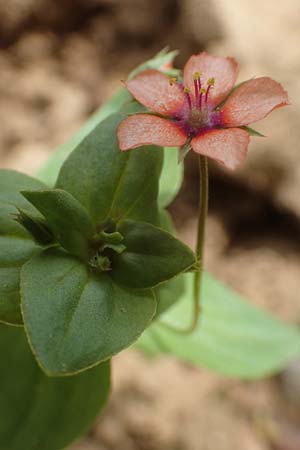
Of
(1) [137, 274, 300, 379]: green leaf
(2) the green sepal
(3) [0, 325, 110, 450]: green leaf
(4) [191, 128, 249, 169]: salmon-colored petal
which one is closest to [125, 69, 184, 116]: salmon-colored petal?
(4) [191, 128, 249, 169]: salmon-colored petal

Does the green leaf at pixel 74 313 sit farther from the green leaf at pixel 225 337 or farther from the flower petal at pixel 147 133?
the green leaf at pixel 225 337

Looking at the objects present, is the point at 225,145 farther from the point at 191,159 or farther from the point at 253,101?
the point at 191,159

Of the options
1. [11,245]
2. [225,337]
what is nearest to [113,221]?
[11,245]

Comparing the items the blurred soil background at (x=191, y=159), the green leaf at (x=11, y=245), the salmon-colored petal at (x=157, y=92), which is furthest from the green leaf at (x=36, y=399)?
the blurred soil background at (x=191, y=159)

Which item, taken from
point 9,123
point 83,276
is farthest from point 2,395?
point 9,123

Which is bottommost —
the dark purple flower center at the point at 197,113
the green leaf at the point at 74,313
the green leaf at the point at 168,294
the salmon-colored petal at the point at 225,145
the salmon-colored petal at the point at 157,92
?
the green leaf at the point at 168,294

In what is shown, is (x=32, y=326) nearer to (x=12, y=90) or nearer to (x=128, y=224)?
(x=128, y=224)
